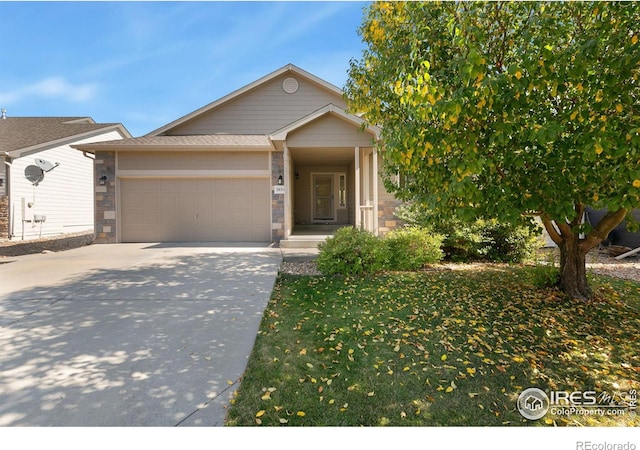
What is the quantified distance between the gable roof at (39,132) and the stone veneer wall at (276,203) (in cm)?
1038

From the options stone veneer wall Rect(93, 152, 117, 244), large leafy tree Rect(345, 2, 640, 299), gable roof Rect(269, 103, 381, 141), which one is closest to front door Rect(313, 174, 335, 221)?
gable roof Rect(269, 103, 381, 141)

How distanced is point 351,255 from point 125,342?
409 cm

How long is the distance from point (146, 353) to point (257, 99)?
38.7 feet

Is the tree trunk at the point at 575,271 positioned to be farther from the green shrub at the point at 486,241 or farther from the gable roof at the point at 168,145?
the gable roof at the point at 168,145

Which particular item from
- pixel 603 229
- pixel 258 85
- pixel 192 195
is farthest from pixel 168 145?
pixel 603 229

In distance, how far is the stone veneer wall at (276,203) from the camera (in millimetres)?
10094

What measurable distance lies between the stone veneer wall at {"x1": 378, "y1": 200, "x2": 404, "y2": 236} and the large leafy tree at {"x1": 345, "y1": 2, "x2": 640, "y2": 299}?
4.56 meters

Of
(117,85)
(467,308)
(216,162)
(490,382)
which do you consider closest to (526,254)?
(467,308)

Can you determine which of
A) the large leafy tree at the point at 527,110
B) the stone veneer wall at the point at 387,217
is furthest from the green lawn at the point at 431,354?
the stone veneer wall at the point at 387,217

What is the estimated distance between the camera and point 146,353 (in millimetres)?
2902

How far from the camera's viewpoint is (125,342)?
3104 mm

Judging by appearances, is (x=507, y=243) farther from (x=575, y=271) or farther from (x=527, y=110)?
(x=527, y=110)

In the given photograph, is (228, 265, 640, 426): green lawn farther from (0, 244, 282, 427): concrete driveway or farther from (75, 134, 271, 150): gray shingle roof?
(75, 134, 271, 150): gray shingle roof
